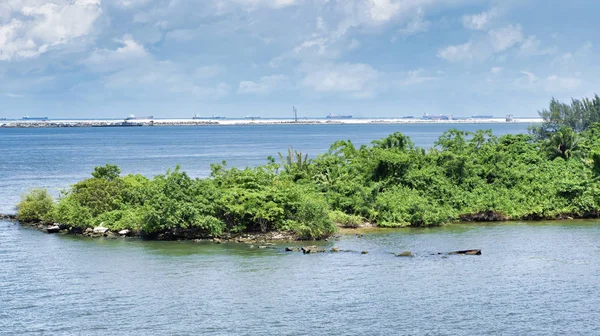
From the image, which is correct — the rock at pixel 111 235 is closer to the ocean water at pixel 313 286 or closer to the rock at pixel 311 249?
the ocean water at pixel 313 286

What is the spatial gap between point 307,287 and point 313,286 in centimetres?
32

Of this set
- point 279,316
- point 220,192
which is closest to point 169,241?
point 220,192

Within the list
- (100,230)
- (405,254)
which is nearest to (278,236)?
(405,254)

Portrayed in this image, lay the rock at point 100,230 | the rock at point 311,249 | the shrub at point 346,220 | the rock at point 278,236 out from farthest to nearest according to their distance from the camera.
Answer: the shrub at point 346,220 < the rock at point 100,230 < the rock at point 278,236 < the rock at point 311,249

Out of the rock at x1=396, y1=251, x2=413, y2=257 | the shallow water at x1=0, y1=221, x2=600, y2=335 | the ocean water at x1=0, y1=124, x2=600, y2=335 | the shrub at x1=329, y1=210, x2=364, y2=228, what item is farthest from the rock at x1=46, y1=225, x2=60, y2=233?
the rock at x1=396, y1=251, x2=413, y2=257

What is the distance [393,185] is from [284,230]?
498 inches

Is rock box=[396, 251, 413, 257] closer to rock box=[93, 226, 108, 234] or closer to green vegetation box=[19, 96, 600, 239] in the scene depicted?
green vegetation box=[19, 96, 600, 239]

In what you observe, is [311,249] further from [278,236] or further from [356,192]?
[356,192]

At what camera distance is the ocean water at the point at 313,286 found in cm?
3055

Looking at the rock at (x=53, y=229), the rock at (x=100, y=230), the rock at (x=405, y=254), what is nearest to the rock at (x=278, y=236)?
the rock at (x=405, y=254)

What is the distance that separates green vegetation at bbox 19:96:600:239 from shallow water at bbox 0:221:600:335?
2.73 meters

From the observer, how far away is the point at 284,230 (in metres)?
50.3

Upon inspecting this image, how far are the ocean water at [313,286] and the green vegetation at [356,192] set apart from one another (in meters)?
2.27

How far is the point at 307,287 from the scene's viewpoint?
36188 millimetres
